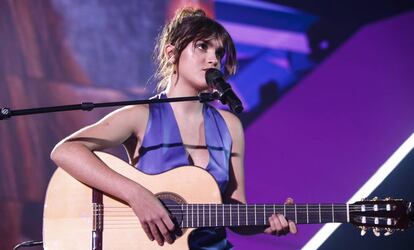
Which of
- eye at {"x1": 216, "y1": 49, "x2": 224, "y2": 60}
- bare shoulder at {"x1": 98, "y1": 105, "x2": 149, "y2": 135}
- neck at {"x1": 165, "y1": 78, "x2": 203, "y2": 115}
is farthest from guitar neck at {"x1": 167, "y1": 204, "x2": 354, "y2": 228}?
eye at {"x1": 216, "y1": 49, "x2": 224, "y2": 60}

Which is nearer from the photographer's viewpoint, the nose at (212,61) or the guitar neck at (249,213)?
the guitar neck at (249,213)

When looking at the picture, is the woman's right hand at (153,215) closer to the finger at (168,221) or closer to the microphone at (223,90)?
the finger at (168,221)

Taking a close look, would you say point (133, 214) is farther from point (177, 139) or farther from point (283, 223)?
point (283, 223)

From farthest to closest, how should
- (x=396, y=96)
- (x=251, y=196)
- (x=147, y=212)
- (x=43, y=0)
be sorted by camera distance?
(x=396, y=96) → (x=251, y=196) → (x=43, y=0) → (x=147, y=212)

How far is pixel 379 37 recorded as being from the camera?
344 cm

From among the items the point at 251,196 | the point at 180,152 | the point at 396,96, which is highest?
the point at 396,96

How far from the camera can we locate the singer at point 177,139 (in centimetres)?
201

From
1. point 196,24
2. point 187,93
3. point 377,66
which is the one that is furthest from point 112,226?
point 377,66

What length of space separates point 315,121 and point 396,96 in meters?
0.56

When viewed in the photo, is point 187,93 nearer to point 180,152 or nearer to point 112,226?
point 180,152

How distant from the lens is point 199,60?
7.65ft

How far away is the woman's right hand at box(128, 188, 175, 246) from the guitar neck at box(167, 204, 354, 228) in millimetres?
63

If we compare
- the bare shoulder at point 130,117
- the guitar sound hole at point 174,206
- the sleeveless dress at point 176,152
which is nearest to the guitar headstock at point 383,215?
the sleeveless dress at point 176,152

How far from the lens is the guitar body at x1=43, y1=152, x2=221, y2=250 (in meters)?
2.01
